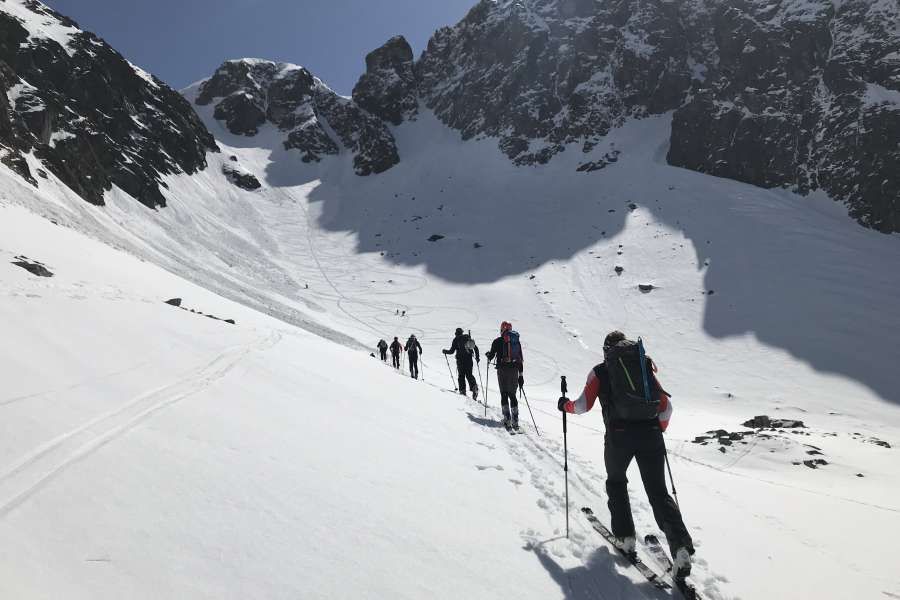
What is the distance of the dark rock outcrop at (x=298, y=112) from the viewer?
98688 millimetres

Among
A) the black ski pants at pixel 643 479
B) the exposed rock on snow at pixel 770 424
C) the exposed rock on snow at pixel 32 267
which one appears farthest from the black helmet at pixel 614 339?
the exposed rock on snow at pixel 770 424

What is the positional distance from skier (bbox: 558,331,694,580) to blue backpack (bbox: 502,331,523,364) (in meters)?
5.57

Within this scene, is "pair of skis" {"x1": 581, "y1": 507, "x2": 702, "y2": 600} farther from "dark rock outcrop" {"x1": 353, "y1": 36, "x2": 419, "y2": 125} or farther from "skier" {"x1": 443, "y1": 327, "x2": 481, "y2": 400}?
"dark rock outcrop" {"x1": 353, "y1": 36, "x2": 419, "y2": 125}

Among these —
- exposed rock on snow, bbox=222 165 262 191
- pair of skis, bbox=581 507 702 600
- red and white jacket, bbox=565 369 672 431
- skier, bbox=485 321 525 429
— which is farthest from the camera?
exposed rock on snow, bbox=222 165 262 191

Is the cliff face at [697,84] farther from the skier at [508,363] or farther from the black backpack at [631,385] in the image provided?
the black backpack at [631,385]

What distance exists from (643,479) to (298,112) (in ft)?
411

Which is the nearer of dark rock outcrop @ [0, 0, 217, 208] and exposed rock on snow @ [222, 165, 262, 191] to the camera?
dark rock outcrop @ [0, 0, 217, 208]

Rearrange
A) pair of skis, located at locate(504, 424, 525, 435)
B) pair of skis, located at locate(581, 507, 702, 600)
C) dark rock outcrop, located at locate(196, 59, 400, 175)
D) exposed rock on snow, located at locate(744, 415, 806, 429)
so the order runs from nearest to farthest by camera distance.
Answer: pair of skis, located at locate(581, 507, 702, 600) < pair of skis, located at locate(504, 424, 525, 435) < exposed rock on snow, located at locate(744, 415, 806, 429) < dark rock outcrop, located at locate(196, 59, 400, 175)

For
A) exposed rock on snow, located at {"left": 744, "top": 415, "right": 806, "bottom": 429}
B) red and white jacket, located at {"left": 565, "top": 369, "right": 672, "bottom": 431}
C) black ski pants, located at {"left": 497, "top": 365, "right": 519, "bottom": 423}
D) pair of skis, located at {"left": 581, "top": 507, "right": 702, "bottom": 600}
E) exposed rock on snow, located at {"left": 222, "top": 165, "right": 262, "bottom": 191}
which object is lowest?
exposed rock on snow, located at {"left": 744, "top": 415, "right": 806, "bottom": 429}

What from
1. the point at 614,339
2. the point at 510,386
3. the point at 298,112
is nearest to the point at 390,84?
the point at 298,112

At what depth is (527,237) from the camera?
57812 millimetres

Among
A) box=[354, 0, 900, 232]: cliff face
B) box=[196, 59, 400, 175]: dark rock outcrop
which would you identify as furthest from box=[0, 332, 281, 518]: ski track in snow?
box=[196, 59, 400, 175]: dark rock outcrop

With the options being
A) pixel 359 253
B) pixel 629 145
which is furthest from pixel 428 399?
pixel 629 145

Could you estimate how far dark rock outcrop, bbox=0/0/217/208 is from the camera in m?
40.7
